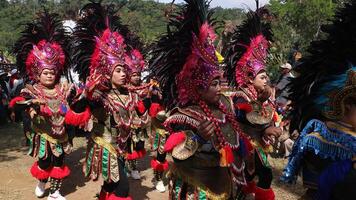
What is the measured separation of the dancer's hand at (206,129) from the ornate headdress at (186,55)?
→ 0.95ft

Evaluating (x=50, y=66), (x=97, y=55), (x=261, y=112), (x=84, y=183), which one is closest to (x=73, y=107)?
(x=97, y=55)

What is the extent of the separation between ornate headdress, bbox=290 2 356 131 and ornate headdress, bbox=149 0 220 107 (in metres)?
0.89

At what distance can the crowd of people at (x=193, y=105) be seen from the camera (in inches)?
105

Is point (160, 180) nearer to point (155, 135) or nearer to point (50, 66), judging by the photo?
point (155, 135)

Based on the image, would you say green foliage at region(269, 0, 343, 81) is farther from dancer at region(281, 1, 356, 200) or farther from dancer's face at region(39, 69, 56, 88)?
dancer at region(281, 1, 356, 200)

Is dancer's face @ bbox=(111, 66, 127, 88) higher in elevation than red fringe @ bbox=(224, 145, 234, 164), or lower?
higher

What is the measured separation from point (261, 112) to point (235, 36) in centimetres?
122

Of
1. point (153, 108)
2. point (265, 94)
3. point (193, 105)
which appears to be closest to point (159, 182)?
point (153, 108)

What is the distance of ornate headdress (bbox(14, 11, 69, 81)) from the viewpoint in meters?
5.97

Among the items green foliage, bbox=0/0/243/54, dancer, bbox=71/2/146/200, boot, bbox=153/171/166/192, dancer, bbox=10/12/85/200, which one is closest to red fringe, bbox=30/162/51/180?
dancer, bbox=10/12/85/200

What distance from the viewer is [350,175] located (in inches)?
96.8

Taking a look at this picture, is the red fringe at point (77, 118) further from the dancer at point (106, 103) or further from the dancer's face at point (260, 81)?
the dancer's face at point (260, 81)

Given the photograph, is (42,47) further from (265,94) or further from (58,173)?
(265,94)

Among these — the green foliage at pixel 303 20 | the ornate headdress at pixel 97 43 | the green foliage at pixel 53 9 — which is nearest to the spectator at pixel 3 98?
the ornate headdress at pixel 97 43
